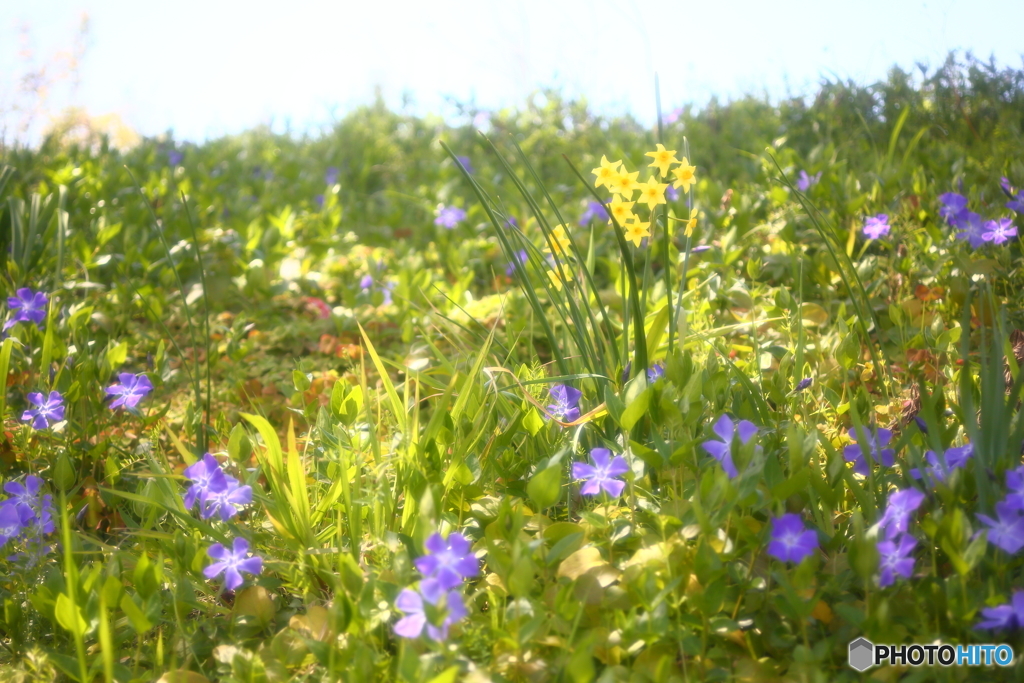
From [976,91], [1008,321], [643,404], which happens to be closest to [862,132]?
[976,91]

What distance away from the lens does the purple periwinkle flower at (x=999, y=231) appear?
79.3 inches

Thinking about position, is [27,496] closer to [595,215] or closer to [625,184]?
[625,184]

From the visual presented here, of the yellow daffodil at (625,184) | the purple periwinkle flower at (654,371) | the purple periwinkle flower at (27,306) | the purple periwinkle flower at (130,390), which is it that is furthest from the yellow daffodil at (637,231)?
the purple periwinkle flower at (27,306)

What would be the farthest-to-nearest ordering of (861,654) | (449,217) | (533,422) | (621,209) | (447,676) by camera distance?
(449,217) < (621,209) < (533,422) < (861,654) < (447,676)

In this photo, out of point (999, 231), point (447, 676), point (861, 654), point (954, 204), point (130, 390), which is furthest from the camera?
point (954, 204)

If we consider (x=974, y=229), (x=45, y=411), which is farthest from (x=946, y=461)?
(x=45, y=411)

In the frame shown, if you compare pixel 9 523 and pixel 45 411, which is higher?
pixel 45 411

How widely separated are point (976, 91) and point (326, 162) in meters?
4.13

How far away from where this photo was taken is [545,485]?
4.28 feet

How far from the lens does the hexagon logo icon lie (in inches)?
44.9

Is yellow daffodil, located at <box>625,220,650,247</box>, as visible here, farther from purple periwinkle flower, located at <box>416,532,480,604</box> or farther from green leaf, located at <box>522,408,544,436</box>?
purple periwinkle flower, located at <box>416,532,480,604</box>

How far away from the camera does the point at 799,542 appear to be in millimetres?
1185

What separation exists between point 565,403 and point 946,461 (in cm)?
73

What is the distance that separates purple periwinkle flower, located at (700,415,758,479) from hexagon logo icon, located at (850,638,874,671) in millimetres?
304
